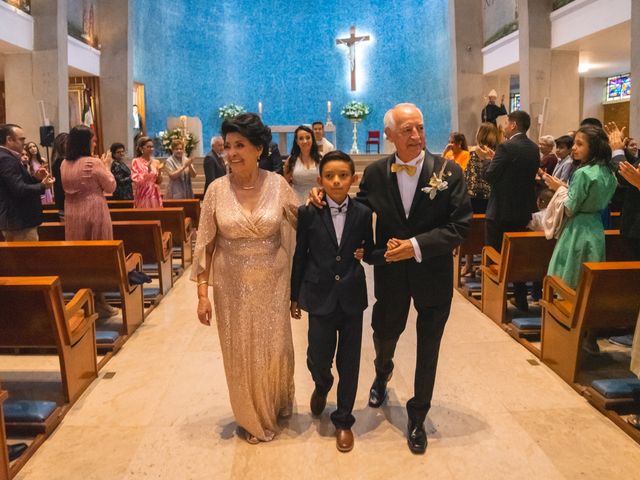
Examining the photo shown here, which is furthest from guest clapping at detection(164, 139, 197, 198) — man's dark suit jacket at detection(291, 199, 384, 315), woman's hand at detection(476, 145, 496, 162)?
man's dark suit jacket at detection(291, 199, 384, 315)

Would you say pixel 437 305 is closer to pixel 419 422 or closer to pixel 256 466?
pixel 419 422

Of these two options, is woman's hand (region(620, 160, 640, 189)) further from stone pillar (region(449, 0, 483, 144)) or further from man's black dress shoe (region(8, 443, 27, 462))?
stone pillar (region(449, 0, 483, 144))

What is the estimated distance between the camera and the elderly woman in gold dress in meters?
2.81

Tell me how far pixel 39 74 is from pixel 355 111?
780cm

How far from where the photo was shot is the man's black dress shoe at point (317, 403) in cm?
316

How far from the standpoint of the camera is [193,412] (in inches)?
130

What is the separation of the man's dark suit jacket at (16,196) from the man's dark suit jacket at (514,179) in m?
3.62

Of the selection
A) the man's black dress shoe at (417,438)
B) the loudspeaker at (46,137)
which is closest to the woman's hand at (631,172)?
the man's black dress shoe at (417,438)

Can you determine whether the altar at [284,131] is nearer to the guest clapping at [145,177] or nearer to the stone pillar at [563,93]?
the stone pillar at [563,93]

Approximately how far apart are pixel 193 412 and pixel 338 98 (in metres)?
14.8

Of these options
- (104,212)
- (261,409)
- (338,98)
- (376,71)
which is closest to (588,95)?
(376,71)

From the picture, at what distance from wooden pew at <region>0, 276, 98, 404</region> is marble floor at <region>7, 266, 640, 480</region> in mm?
209

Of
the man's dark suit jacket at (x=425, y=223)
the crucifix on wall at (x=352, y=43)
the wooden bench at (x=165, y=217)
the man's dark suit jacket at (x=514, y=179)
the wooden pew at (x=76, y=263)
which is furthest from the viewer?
the crucifix on wall at (x=352, y=43)

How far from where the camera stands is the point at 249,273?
111 inches
